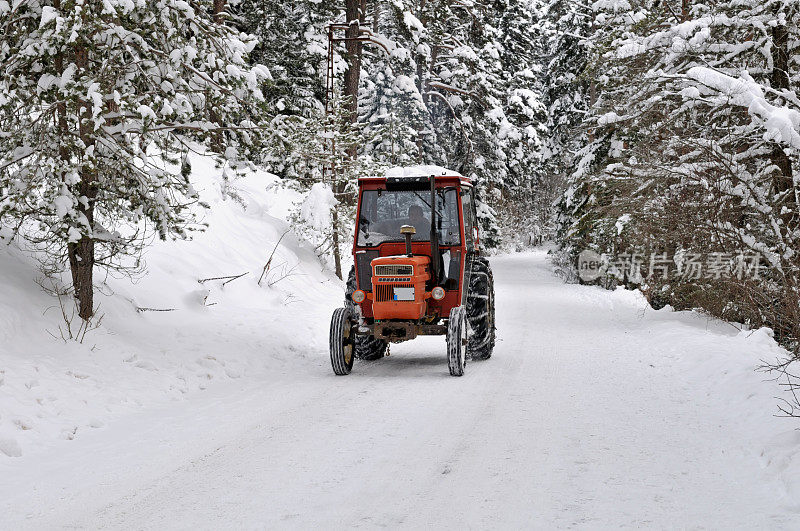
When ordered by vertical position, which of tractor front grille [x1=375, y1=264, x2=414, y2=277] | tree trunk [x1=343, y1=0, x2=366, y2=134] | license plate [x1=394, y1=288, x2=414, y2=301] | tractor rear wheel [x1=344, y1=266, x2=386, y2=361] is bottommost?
tractor rear wheel [x1=344, y1=266, x2=386, y2=361]

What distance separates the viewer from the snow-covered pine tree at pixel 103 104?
281 inches

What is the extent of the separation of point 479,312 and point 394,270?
1627 mm

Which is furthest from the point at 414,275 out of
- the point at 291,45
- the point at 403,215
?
the point at 291,45

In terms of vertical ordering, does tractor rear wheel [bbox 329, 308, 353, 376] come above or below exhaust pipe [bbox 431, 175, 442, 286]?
below

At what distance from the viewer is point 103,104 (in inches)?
288

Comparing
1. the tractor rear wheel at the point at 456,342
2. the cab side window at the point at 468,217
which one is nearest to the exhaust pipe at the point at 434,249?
the cab side window at the point at 468,217

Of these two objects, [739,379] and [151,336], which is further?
[151,336]

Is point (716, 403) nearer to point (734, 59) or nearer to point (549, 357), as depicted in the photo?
point (549, 357)

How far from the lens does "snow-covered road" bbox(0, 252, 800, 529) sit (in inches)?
168

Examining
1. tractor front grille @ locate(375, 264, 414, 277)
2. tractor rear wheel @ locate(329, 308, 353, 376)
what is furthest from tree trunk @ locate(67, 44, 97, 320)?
tractor front grille @ locate(375, 264, 414, 277)

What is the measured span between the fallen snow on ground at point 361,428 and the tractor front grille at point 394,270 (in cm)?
132

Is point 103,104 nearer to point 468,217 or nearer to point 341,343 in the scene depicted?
point 341,343

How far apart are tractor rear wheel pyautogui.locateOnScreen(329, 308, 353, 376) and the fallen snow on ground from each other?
263 mm

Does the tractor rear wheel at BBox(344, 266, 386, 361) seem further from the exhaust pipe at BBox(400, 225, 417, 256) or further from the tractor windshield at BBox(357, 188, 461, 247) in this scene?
the exhaust pipe at BBox(400, 225, 417, 256)
